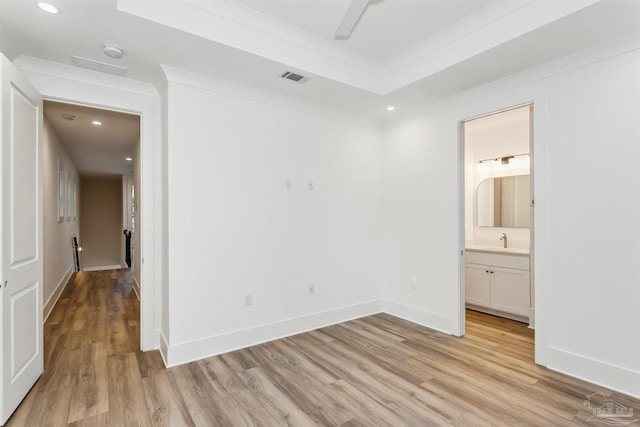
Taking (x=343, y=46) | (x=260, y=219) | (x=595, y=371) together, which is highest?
(x=343, y=46)

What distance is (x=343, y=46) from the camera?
123 inches

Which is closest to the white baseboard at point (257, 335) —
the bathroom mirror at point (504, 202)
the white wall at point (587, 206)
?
the white wall at point (587, 206)

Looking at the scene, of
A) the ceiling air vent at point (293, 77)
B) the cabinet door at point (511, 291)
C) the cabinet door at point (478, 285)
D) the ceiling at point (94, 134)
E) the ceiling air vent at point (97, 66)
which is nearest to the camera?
the ceiling air vent at point (97, 66)

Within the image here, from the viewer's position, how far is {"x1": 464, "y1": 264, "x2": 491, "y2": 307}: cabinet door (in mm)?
4293

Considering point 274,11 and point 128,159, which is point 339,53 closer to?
point 274,11

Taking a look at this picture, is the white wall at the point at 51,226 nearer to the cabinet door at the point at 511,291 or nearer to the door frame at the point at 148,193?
the door frame at the point at 148,193

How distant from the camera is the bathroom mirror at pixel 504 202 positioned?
4516 millimetres

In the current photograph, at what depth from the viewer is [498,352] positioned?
3.12m

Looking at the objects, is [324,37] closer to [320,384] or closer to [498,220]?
[320,384]

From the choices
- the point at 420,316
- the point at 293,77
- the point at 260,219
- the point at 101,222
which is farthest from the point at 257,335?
the point at 101,222

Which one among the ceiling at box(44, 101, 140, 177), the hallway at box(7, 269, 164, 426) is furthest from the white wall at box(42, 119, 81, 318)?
the hallway at box(7, 269, 164, 426)

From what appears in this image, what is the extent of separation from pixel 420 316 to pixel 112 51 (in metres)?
4.11

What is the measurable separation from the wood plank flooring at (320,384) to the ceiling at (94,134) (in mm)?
2567

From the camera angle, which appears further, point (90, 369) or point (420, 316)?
point (420, 316)
